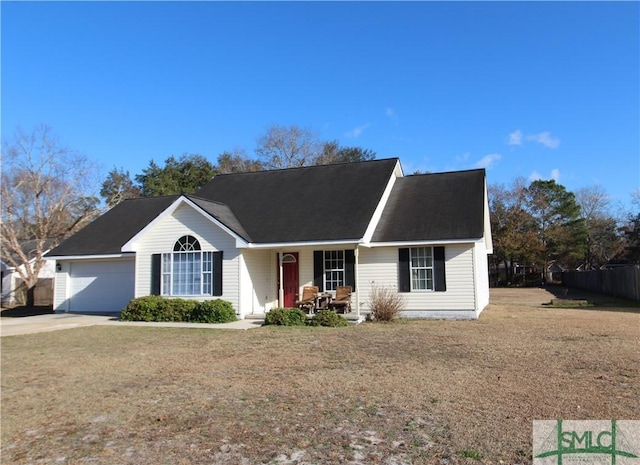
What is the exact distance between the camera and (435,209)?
19.0 meters

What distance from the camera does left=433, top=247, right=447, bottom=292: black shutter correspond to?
17047 mm

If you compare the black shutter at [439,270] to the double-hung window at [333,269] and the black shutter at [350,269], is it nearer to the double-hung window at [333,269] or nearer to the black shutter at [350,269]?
the black shutter at [350,269]

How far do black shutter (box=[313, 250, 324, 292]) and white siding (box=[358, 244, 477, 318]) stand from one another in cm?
166

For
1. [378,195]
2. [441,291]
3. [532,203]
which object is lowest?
[441,291]

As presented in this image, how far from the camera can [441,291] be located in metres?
17.1

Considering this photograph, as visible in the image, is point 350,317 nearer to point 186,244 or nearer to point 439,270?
point 439,270

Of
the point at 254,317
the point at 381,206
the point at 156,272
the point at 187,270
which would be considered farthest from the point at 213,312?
the point at 381,206

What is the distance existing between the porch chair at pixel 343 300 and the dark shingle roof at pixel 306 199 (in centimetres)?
197

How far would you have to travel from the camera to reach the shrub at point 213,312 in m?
16.2

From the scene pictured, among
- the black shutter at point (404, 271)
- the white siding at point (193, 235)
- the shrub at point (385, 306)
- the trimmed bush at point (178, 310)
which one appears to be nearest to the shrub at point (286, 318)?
the trimmed bush at point (178, 310)

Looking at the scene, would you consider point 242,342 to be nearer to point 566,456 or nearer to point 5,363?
point 5,363

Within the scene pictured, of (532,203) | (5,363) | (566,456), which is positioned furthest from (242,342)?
(532,203)

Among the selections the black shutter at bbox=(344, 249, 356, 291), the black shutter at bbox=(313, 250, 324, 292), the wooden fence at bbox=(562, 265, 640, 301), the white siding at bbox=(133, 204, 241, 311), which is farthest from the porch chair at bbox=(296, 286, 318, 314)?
the wooden fence at bbox=(562, 265, 640, 301)

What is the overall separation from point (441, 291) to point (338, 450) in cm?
1274
